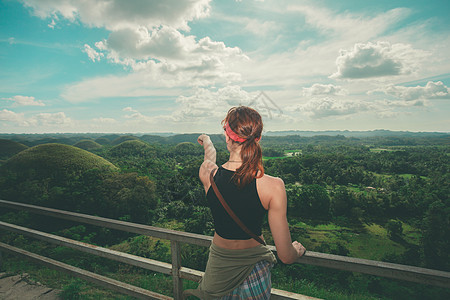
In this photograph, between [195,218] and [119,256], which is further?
[195,218]

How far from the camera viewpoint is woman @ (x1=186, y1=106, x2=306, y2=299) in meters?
1.23

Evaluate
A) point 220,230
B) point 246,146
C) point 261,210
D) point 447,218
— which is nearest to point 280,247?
point 261,210

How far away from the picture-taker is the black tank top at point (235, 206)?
1.25 metres

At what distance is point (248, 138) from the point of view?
4.23 ft

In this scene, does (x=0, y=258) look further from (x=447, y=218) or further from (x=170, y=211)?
(x=447, y=218)

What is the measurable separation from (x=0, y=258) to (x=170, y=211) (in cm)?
3128

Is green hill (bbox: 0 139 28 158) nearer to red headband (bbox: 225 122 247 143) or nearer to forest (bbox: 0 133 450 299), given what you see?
forest (bbox: 0 133 450 299)

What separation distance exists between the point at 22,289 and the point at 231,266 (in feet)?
11.2

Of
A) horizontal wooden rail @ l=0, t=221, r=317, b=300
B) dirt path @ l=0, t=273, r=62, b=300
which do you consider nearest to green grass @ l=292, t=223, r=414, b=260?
dirt path @ l=0, t=273, r=62, b=300

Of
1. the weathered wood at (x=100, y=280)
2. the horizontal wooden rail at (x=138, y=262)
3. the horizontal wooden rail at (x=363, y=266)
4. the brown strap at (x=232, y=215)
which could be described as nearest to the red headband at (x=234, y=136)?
the brown strap at (x=232, y=215)

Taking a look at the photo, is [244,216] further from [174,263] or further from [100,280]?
[100,280]

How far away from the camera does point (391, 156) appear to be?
103 meters

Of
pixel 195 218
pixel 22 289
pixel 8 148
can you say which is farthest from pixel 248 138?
pixel 8 148

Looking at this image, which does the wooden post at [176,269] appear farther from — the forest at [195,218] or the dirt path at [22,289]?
the forest at [195,218]
